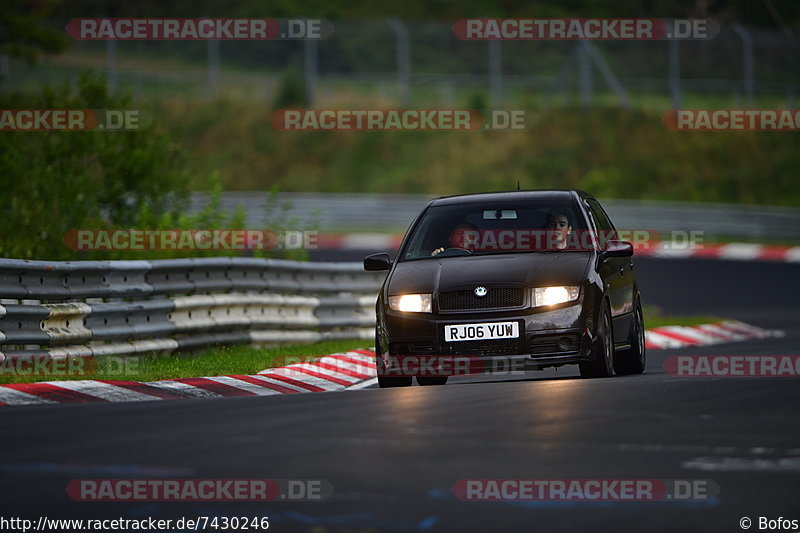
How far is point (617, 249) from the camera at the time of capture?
45.4ft

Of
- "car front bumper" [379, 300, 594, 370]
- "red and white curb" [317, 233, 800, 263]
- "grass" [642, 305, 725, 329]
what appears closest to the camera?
"car front bumper" [379, 300, 594, 370]

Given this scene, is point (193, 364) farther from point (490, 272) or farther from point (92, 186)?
point (92, 186)

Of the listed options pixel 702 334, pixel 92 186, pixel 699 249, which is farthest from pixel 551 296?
pixel 699 249

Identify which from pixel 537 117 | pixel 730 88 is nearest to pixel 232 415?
pixel 730 88

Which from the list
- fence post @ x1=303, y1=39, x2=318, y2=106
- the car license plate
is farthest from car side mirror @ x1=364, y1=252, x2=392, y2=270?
fence post @ x1=303, y1=39, x2=318, y2=106

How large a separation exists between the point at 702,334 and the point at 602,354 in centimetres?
871

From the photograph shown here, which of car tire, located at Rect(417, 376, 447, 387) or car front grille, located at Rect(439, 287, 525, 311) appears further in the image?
car tire, located at Rect(417, 376, 447, 387)

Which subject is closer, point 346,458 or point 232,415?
point 346,458

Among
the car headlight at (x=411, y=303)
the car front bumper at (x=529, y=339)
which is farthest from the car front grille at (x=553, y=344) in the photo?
the car headlight at (x=411, y=303)

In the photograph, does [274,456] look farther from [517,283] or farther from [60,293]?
[60,293]

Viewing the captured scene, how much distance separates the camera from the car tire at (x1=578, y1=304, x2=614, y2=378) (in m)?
13.0

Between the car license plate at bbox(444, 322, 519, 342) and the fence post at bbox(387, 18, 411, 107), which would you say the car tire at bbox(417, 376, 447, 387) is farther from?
the fence post at bbox(387, 18, 411, 107)

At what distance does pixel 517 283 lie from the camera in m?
12.8

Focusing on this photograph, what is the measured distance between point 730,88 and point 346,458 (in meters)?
39.9
